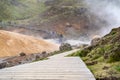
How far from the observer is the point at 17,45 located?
52031mm

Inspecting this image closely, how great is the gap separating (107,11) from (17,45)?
56567 millimetres

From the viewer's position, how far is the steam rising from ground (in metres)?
97.6

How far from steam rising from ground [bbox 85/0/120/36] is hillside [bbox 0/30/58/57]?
42.1 meters

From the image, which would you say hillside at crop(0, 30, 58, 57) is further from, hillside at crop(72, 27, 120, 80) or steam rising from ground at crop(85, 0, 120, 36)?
steam rising from ground at crop(85, 0, 120, 36)

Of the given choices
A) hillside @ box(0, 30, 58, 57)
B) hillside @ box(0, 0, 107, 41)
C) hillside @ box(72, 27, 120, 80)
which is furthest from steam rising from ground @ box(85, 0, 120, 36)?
hillside @ box(72, 27, 120, 80)

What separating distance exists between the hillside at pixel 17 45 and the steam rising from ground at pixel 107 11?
42.1 m

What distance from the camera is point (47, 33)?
7875 cm

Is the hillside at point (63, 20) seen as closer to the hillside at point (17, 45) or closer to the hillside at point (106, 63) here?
the hillside at point (17, 45)

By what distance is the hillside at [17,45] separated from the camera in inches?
1928

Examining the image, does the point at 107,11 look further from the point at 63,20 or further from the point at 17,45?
the point at 17,45

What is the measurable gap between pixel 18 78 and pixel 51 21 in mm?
83466

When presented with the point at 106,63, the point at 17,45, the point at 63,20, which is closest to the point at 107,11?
the point at 63,20

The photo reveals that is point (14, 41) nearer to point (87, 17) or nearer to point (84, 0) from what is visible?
point (87, 17)

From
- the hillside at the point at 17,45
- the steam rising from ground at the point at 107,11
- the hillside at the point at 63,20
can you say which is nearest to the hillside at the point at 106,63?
the hillside at the point at 17,45
